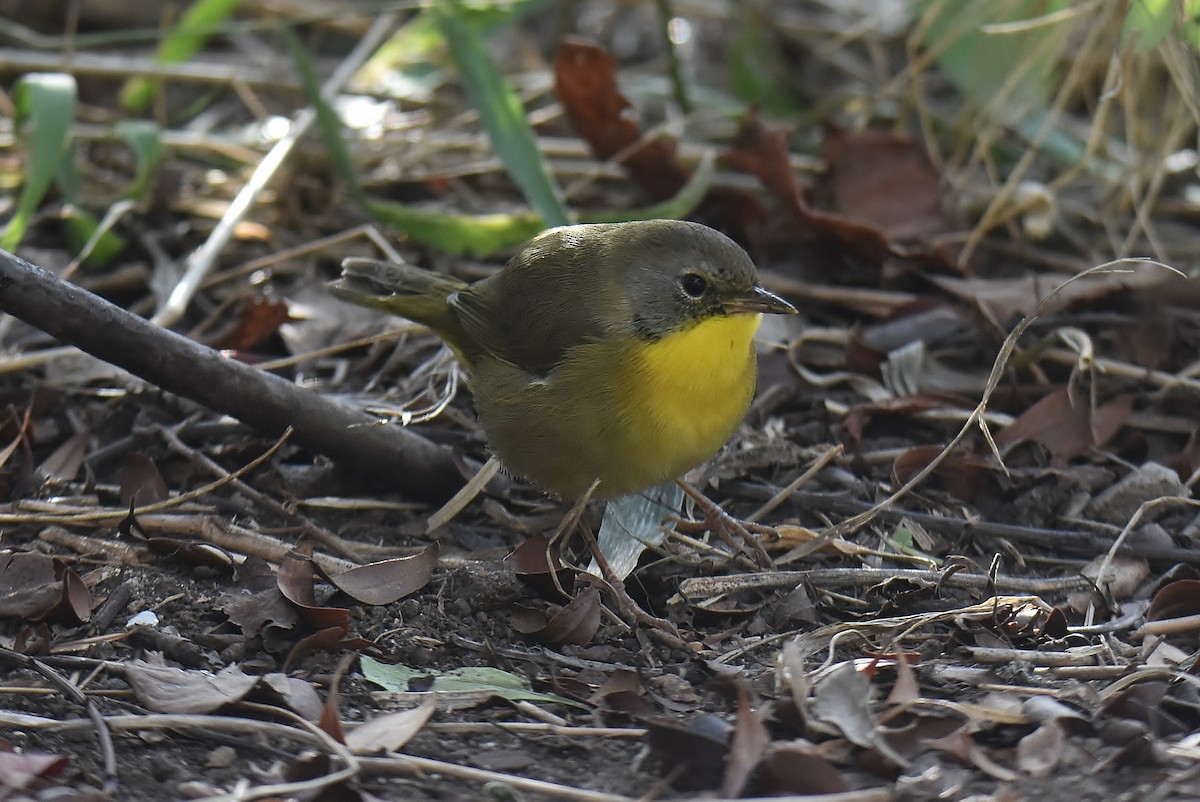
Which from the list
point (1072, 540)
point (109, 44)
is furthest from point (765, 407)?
point (109, 44)

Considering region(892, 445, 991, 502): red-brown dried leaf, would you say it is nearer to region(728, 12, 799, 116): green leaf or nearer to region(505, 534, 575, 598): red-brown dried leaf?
region(505, 534, 575, 598): red-brown dried leaf

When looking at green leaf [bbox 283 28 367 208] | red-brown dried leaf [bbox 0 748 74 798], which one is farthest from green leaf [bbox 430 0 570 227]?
red-brown dried leaf [bbox 0 748 74 798]

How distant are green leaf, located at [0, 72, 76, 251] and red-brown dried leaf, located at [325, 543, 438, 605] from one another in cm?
213

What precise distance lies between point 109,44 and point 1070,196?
4844 mm

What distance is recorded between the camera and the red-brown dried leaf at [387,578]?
3.49 meters

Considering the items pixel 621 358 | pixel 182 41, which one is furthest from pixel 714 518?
pixel 182 41

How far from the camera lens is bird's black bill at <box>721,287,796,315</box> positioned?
3908 mm

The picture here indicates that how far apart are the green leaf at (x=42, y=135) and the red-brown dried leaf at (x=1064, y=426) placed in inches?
136

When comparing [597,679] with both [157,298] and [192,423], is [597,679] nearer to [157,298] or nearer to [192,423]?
[192,423]

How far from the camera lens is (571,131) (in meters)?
6.29

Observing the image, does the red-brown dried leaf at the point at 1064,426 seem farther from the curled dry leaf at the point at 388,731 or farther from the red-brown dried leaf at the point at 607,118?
the curled dry leaf at the point at 388,731

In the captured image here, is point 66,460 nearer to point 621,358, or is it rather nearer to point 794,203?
point 621,358

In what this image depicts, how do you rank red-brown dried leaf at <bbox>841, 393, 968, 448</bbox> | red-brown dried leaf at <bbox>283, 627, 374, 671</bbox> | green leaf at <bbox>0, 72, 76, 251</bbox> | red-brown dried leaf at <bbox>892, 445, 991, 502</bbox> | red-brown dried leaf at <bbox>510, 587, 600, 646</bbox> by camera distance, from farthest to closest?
green leaf at <bbox>0, 72, 76, 251</bbox> → red-brown dried leaf at <bbox>841, 393, 968, 448</bbox> → red-brown dried leaf at <bbox>892, 445, 991, 502</bbox> → red-brown dried leaf at <bbox>510, 587, 600, 646</bbox> → red-brown dried leaf at <bbox>283, 627, 374, 671</bbox>

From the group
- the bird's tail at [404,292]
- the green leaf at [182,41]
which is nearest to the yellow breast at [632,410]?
the bird's tail at [404,292]
